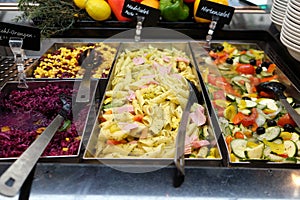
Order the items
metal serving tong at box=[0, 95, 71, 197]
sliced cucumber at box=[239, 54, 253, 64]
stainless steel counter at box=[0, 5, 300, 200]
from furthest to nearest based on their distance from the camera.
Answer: sliced cucumber at box=[239, 54, 253, 64] < stainless steel counter at box=[0, 5, 300, 200] < metal serving tong at box=[0, 95, 71, 197]

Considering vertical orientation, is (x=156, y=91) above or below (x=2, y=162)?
above

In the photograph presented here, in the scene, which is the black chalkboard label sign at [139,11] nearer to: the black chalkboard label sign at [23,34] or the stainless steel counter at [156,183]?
the black chalkboard label sign at [23,34]

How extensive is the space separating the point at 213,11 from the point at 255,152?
44.0 inches

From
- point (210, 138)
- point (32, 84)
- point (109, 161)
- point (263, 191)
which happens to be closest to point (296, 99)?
point (210, 138)

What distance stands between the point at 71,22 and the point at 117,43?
1.12 feet

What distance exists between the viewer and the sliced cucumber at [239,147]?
1139 mm

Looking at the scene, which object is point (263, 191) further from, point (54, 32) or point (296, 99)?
point (54, 32)

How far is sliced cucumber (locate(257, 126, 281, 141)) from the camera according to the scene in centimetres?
128

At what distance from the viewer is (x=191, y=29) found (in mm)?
2059

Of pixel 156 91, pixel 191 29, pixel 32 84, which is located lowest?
pixel 32 84

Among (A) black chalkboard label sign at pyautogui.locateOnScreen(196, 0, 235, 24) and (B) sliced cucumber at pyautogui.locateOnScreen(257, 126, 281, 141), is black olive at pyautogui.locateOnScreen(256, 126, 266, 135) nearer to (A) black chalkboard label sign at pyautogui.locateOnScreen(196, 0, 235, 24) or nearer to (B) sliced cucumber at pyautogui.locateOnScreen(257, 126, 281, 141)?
(B) sliced cucumber at pyautogui.locateOnScreen(257, 126, 281, 141)

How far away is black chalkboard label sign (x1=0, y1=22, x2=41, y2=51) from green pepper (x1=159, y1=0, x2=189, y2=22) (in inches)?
34.5

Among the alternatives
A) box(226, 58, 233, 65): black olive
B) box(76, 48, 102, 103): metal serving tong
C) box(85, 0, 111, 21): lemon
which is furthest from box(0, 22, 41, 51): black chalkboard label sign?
box(226, 58, 233, 65): black olive

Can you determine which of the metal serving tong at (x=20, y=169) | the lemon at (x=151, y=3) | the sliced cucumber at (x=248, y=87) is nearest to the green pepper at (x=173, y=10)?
the lemon at (x=151, y=3)
